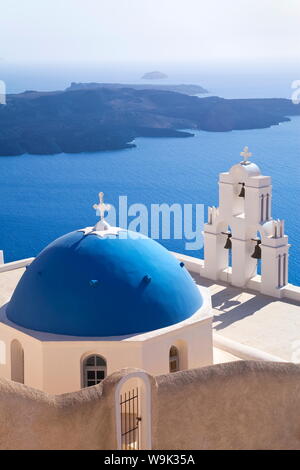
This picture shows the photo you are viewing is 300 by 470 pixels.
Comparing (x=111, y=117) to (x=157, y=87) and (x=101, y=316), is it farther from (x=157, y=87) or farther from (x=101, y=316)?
(x=101, y=316)

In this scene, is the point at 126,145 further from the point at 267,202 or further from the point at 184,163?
the point at 267,202

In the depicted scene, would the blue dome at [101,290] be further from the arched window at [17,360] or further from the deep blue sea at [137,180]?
the deep blue sea at [137,180]

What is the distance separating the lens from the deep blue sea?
4744 centimetres

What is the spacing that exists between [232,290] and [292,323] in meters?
2.78

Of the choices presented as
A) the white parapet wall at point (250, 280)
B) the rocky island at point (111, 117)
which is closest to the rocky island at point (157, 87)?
the rocky island at point (111, 117)

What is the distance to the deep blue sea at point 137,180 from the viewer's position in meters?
47.4

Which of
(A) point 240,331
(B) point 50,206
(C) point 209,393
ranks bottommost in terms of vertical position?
(B) point 50,206

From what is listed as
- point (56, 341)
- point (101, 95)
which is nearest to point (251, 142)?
point (101, 95)

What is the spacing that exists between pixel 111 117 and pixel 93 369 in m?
71.9

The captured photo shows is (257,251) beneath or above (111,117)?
above

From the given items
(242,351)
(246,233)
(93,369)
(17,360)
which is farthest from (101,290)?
(246,233)

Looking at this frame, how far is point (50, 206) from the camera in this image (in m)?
53.4

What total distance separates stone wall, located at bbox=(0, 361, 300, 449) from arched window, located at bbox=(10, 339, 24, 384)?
9.38 ft

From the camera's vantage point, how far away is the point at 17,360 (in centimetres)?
1284
